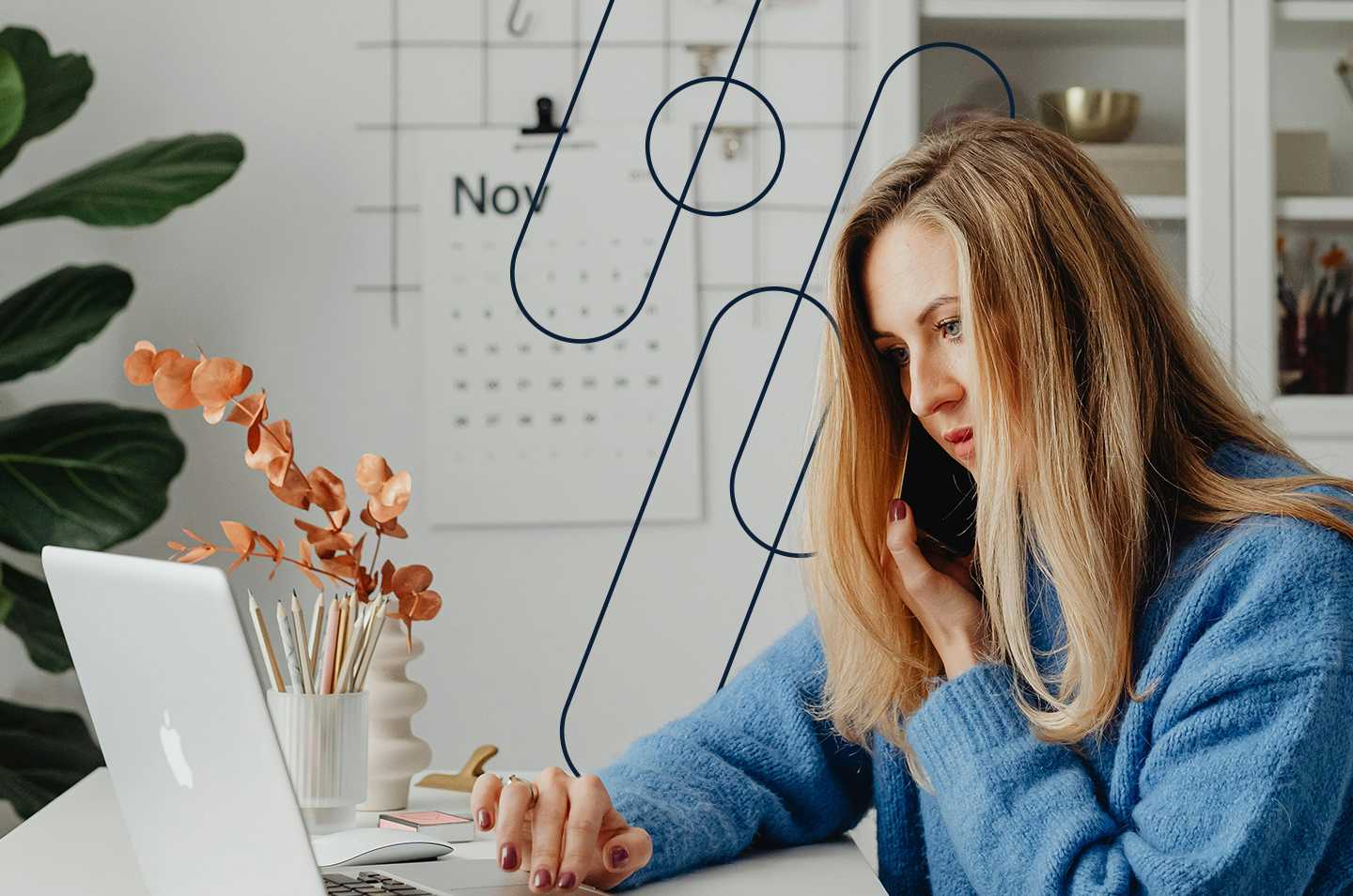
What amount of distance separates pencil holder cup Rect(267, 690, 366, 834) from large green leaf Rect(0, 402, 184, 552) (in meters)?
0.89

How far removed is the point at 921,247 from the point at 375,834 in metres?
0.64

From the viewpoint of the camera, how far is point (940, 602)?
1.12m

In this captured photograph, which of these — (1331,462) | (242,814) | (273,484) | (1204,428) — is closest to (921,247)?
(1204,428)

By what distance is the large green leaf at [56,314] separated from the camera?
188cm

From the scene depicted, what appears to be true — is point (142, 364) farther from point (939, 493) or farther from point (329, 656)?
point (939, 493)

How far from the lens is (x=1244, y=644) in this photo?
902 millimetres

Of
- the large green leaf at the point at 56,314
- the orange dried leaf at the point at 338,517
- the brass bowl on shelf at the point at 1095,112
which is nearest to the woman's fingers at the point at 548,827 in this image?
the orange dried leaf at the point at 338,517

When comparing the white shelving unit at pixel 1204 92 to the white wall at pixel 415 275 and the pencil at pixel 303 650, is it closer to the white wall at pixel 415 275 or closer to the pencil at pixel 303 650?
the white wall at pixel 415 275

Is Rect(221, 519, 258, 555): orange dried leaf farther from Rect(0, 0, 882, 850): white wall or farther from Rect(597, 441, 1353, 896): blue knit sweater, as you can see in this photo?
Rect(0, 0, 882, 850): white wall

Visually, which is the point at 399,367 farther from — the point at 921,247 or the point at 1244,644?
the point at 1244,644

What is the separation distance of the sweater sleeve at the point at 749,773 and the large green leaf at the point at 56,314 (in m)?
1.16

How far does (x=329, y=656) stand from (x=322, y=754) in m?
0.08

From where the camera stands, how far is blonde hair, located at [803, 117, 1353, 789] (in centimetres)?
101

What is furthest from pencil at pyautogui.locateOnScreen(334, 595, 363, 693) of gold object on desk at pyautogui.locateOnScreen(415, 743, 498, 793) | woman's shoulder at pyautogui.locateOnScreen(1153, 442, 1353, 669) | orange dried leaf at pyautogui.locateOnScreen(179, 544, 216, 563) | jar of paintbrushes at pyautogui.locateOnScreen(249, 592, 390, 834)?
woman's shoulder at pyautogui.locateOnScreen(1153, 442, 1353, 669)
